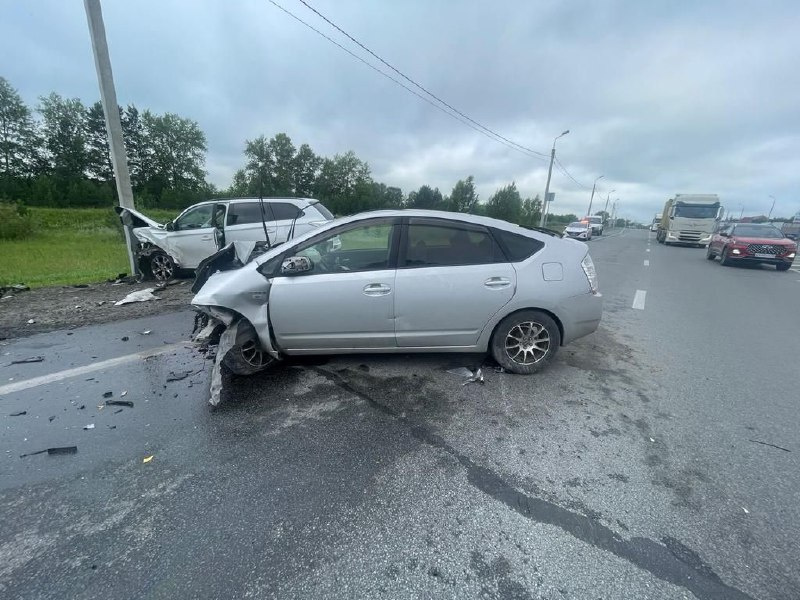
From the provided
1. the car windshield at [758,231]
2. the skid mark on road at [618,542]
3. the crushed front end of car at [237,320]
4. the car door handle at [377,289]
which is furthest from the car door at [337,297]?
the car windshield at [758,231]

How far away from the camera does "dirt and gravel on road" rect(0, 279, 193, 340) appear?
506cm

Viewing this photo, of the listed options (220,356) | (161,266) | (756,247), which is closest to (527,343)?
(220,356)

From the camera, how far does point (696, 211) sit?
21.9 m

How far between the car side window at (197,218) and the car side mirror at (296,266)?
18.9 feet

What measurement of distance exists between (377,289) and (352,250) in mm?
711

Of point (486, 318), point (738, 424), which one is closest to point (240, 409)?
point (486, 318)

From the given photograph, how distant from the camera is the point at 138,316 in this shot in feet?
18.0

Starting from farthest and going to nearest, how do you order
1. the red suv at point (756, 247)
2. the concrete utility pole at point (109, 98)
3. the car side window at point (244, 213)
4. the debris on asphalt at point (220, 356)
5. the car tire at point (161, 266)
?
the red suv at point (756, 247), the car side window at point (244, 213), the car tire at point (161, 266), the concrete utility pole at point (109, 98), the debris on asphalt at point (220, 356)

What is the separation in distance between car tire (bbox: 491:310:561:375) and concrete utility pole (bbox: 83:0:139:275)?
825 centimetres

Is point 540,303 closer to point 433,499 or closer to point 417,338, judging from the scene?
point 417,338

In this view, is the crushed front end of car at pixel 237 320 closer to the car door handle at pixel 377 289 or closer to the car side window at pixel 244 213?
the car door handle at pixel 377 289

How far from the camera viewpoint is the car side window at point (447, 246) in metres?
3.42

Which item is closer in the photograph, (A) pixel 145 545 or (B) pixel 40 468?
(A) pixel 145 545

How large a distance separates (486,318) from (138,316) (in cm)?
540
